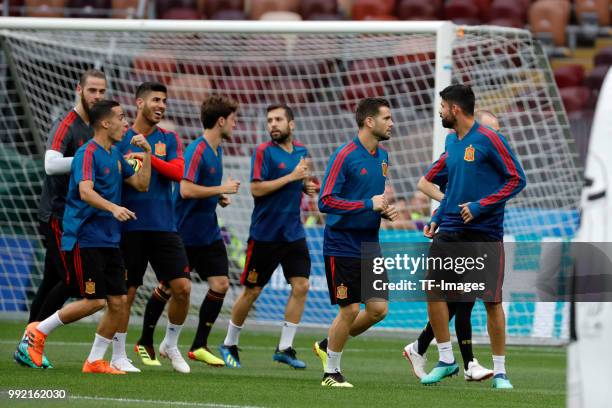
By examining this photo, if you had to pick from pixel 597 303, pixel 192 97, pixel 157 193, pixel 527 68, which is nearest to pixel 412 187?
pixel 527 68

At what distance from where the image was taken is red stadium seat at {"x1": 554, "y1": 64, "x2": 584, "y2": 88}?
61.9 feet

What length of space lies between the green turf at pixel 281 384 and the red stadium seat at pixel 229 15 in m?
10.8

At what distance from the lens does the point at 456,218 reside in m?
8.04

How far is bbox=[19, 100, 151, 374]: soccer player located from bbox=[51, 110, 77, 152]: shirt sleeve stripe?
54 cm

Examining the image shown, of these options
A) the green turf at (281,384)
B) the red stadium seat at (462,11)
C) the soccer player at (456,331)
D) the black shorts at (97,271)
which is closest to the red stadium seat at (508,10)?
the red stadium seat at (462,11)

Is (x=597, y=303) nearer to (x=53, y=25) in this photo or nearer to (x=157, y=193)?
(x=157, y=193)

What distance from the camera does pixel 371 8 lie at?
68.3 ft

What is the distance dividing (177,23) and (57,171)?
12.1 ft

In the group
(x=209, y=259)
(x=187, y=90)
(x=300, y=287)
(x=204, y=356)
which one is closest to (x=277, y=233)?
(x=300, y=287)

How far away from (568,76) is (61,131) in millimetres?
11858

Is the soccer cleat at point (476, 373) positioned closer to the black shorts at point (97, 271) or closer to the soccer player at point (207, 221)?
the soccer player at point (207, 221)

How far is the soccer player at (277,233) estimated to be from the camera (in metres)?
9.49

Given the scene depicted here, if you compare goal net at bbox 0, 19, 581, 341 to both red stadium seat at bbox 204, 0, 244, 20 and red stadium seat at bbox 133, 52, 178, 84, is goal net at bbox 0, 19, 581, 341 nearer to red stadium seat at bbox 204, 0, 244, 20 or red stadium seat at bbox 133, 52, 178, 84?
red stadium seat at bbox 133, 52, 178, 84

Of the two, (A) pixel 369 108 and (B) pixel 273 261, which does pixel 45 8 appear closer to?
(B) pixel 273 261
